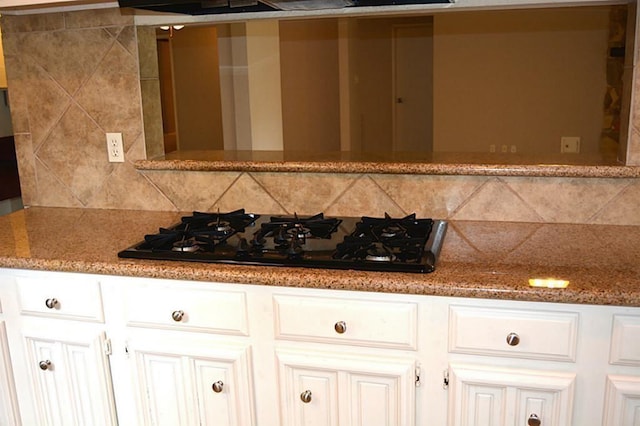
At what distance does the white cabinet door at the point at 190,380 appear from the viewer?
1715 mm

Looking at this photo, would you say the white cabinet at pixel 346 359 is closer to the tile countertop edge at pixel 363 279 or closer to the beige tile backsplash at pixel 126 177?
the tile countertop edge at pixel 363 279

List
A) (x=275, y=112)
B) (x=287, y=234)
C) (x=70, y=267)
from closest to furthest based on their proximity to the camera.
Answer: (x=70, y=267) < (x=287, y=234) < (x=275, y=112)

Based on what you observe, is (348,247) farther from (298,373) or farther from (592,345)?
(592,345)

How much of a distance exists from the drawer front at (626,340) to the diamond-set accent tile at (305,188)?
3.16 feet

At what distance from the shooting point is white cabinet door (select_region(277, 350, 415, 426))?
5.23ft

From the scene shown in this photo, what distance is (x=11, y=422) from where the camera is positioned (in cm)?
198

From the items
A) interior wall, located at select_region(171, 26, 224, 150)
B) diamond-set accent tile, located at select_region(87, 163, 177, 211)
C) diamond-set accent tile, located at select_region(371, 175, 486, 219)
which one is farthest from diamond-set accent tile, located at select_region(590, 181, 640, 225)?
interior wall, located at select_region(171, 26, 224, 150)

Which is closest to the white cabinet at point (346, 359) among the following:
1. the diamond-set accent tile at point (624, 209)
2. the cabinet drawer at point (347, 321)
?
the cabinet drawer at point (347, 321)

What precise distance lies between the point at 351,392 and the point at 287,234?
20.1 inches

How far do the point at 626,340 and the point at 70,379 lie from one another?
1557 millimetres

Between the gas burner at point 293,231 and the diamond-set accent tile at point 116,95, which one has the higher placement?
the diamond-set accent tile at point 116,95

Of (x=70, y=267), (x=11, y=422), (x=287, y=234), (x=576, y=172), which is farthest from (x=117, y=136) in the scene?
(x=576, y=172)

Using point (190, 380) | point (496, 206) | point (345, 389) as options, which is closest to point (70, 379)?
point (190, 380)

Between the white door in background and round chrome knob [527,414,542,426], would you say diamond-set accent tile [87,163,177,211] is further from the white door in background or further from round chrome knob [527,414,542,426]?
the white door in background
